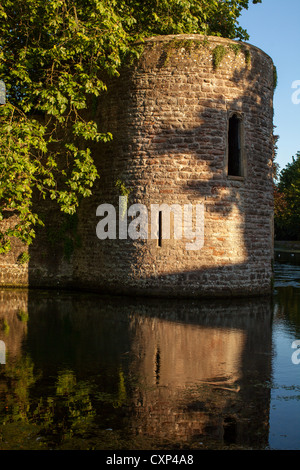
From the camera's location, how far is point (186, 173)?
13383 mm

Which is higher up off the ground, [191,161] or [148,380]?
[191,161]

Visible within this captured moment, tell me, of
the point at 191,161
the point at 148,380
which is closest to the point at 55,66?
the point at 191,161

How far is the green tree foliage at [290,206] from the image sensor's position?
5380 centimetres

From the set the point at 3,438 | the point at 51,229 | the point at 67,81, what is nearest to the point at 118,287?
the point at 51,229

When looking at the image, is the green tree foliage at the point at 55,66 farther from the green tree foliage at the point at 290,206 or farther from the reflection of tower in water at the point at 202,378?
the green tree foliage at the point at 290,206

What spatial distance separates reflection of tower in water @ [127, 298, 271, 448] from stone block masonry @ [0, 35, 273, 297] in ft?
10.8

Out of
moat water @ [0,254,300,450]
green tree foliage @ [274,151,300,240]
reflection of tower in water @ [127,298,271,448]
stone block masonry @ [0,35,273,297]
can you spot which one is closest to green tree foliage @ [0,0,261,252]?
stone block masonry @ [0,35,273,297]

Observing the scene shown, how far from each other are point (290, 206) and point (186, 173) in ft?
146

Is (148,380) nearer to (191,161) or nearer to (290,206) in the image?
(191,161)

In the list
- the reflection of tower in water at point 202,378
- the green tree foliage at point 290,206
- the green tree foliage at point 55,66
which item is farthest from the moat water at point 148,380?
the green tree foliage at point 290,206

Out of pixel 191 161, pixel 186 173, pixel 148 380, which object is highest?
pixel 191 161

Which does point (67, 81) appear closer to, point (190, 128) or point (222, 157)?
point (190, 128)

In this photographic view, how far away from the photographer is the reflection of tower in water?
4207mm

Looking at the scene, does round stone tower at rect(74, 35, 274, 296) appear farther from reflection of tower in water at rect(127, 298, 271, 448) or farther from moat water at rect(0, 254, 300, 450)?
reflection of tower in water at rect(127, 298, 271, 448)
